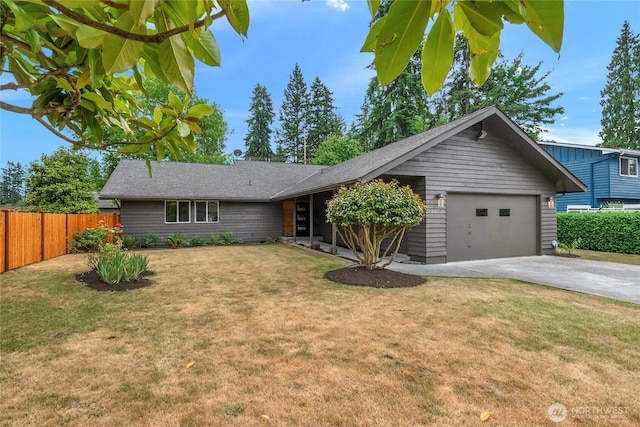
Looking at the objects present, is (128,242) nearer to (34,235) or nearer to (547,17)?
(34,235)

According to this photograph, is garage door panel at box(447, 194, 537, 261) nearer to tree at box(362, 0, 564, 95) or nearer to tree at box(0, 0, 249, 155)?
tree at box(0, 0, 249, 155)

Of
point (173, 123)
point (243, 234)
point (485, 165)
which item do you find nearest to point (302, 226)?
point (243, 234)

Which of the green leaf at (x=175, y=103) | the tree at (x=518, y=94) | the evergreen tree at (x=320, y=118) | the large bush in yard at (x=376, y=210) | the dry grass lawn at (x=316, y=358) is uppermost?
the evergreen tree at (x=320, y=118)

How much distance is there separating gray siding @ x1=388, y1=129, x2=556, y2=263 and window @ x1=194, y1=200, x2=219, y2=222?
32.6 ft

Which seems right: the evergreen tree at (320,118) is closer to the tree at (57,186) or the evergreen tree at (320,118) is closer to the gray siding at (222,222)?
the gray siding at (222,222)

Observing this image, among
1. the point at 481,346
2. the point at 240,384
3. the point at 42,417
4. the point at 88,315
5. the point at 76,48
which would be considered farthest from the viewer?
the point at 88,315

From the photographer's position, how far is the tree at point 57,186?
51.0 feet

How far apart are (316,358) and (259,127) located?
123 ft

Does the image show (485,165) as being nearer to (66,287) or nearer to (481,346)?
(481,346)

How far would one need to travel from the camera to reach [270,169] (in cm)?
1938

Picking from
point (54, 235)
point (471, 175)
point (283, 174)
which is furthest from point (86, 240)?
point (471, 175)

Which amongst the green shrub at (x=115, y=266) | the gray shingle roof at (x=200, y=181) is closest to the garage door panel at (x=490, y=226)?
the green shrub at (x=115, y=266)

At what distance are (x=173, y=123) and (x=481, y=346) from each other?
3.85 metres

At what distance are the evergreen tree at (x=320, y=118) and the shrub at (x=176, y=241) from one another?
2345cm
